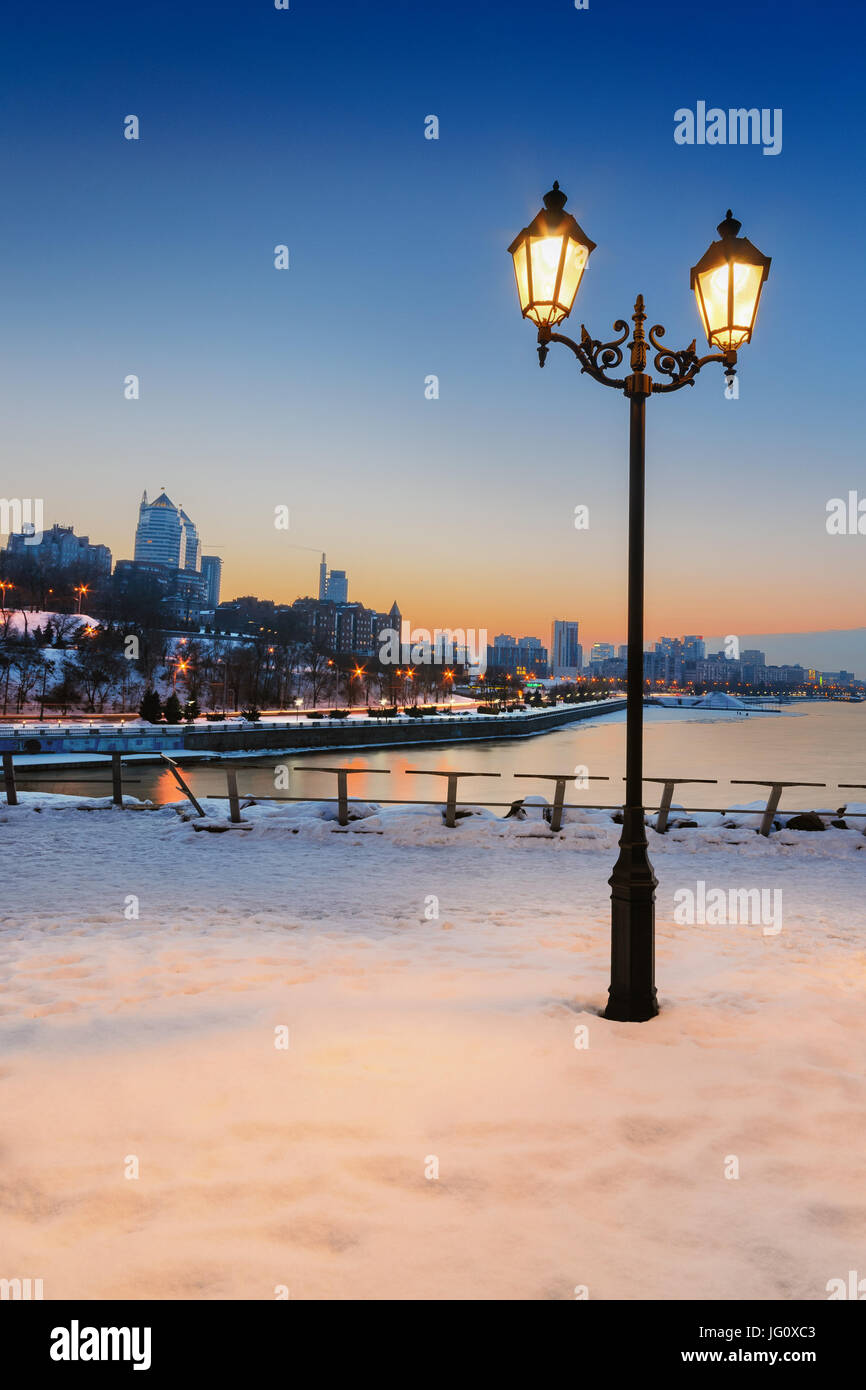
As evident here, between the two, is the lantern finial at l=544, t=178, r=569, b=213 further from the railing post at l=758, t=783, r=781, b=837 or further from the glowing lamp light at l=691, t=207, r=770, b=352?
the railing post at l=758, t=783, r=781, b=837

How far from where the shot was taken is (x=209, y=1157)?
352cm

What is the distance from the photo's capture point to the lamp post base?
17.0 ft

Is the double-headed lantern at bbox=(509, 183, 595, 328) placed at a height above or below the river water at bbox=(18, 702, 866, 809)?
above

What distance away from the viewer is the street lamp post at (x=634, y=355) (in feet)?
17.1

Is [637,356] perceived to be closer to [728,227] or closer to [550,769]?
[728,227]

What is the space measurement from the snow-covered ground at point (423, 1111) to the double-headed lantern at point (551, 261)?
478 centimetres

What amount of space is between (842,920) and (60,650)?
113347mm

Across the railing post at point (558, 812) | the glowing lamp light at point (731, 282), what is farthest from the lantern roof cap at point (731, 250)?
the railing post at point (558, 812)

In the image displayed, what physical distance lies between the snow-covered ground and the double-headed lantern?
4.78 metres

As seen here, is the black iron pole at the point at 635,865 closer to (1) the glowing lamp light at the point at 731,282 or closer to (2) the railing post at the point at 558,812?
(1) the glowing lamp light at the point at 731,282

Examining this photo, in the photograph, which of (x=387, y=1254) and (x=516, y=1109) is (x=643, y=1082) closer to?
(x=516, y=1109)

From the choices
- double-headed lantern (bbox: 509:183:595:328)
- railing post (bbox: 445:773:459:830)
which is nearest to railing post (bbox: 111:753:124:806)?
railing post (bbox: 445:773:459:830)

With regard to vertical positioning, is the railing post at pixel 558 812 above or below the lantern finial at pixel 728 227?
below
